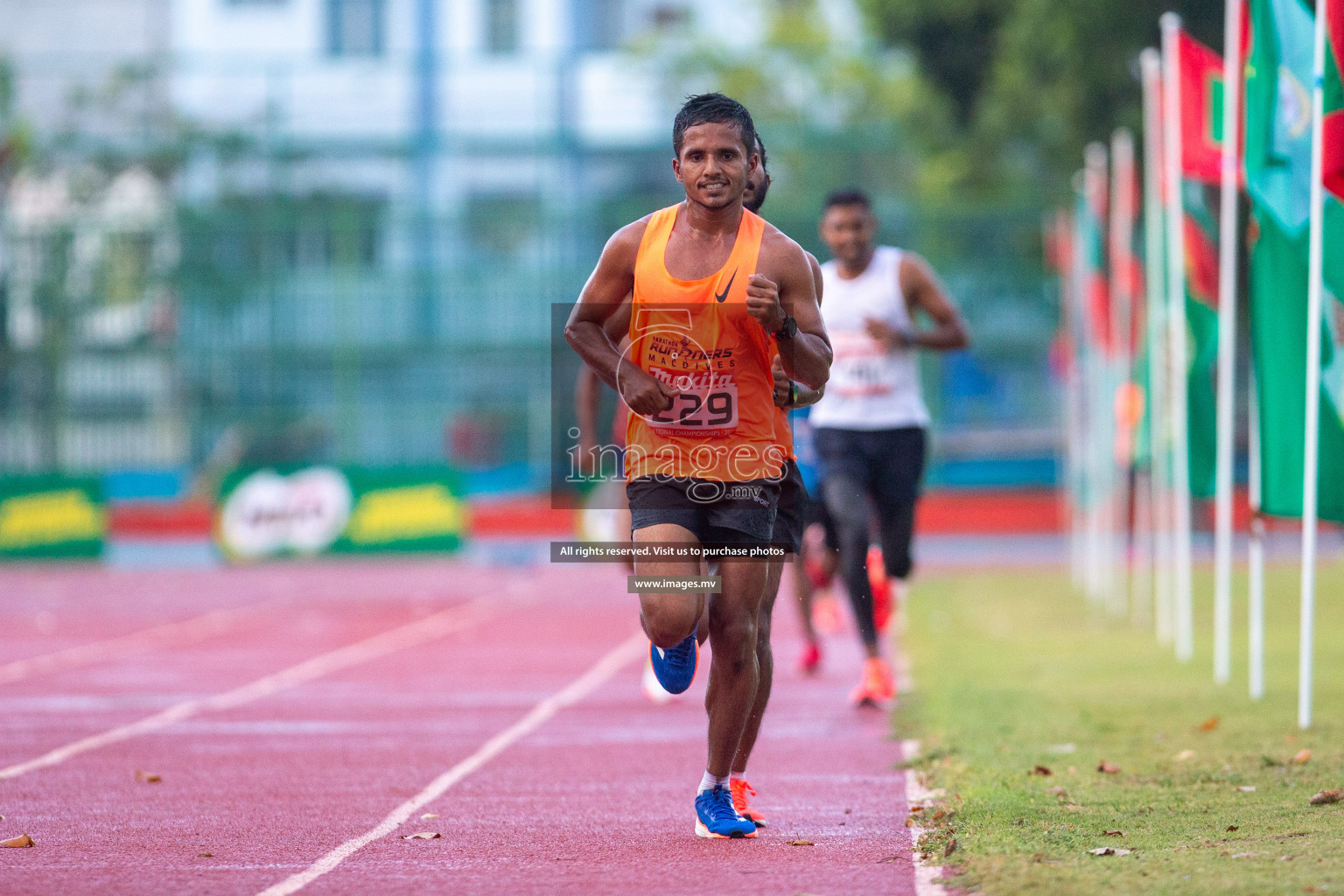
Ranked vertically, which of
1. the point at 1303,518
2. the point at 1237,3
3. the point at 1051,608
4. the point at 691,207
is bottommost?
the point at 1051,608

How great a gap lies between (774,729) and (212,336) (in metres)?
24.5

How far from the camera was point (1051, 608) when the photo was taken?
1770cm

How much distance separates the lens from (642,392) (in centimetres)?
579

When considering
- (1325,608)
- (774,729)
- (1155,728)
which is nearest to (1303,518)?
(1155,728)

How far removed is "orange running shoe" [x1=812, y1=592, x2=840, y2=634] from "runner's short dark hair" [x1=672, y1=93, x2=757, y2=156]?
8.05m

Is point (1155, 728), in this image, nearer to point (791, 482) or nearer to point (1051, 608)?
point (791, 482)

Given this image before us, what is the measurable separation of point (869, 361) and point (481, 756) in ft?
9.70

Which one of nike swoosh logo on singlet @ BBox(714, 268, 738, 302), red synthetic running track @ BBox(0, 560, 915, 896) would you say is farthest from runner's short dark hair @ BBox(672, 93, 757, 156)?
red synthetic running track @ BBox(0, 560, 915, 896)

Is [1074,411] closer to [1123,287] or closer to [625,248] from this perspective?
[1123,287]

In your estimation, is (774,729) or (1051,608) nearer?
(774,729)

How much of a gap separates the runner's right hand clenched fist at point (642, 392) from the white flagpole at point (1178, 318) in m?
6.60

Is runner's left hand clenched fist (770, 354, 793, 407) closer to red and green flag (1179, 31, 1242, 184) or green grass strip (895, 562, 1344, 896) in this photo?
green grass strip (895, 562, 1344, 896)

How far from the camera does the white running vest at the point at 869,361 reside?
32.5 feet

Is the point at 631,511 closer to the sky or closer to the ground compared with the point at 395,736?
closer to the sky
